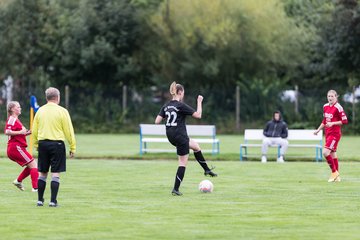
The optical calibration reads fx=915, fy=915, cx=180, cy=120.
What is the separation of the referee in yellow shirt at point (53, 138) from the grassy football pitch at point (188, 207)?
1.69 ft

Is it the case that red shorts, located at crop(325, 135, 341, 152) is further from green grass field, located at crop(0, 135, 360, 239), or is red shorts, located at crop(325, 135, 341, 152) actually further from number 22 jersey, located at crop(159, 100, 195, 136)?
number 22 jersey, located at crop(159, 100, 195, 136)

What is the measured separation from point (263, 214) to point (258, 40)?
116 ft

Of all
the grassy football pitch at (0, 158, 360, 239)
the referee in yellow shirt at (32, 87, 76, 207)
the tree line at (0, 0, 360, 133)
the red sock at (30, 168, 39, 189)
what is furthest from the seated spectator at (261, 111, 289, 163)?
the tree line at (0, 0, 360, 133)

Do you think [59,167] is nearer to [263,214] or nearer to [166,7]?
[263,214]

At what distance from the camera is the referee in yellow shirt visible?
14195 millimetres

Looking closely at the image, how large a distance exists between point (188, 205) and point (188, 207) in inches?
10.8

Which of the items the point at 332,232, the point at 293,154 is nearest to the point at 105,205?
the point at 332,232

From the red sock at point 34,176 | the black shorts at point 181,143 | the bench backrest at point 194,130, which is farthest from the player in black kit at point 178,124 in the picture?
the bench backrest at point 194,130

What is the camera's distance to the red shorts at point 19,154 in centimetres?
1670

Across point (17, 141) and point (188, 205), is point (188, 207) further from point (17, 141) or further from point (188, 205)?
point (17, 141)

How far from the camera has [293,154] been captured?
29.2 meters

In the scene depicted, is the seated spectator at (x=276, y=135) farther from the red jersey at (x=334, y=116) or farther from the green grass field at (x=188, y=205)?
the red jersey at (x=334, y=116)

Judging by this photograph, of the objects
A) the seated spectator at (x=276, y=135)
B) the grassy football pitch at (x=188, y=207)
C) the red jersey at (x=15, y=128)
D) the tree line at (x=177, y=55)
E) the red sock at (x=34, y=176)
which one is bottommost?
the grassy football pitch at (x=188, y=207)

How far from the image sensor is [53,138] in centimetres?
1419
